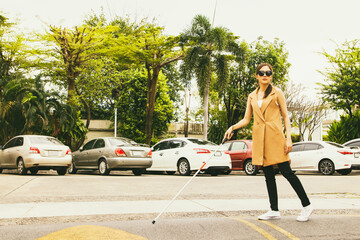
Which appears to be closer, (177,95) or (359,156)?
(359,156)

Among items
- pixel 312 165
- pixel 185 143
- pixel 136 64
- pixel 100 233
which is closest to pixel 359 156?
pixel 312 165

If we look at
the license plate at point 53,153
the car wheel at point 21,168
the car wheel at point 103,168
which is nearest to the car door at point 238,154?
the car wheel at point 103,168

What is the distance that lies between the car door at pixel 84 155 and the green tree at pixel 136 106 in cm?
2116

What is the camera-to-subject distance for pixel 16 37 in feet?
87.1

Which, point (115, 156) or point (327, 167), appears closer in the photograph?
point (115, 156)

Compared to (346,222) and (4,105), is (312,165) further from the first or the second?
(4,105)

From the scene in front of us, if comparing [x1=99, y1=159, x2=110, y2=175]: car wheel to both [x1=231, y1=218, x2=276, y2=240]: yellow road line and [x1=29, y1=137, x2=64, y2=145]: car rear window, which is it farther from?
[x1=231, y1=218, x2=276, y2=240]: yellow road line

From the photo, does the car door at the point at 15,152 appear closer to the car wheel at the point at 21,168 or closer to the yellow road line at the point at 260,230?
the car wheel at the point at 21,168

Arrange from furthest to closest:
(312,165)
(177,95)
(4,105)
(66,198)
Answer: (177,95), (4,105), (312,165), (66,198)

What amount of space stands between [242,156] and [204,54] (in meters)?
12.5

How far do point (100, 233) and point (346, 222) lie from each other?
2.97m

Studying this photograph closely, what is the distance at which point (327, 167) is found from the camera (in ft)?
53.5

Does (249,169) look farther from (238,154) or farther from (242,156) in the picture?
(238,154)

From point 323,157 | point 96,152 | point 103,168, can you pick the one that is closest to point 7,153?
point 96,152
